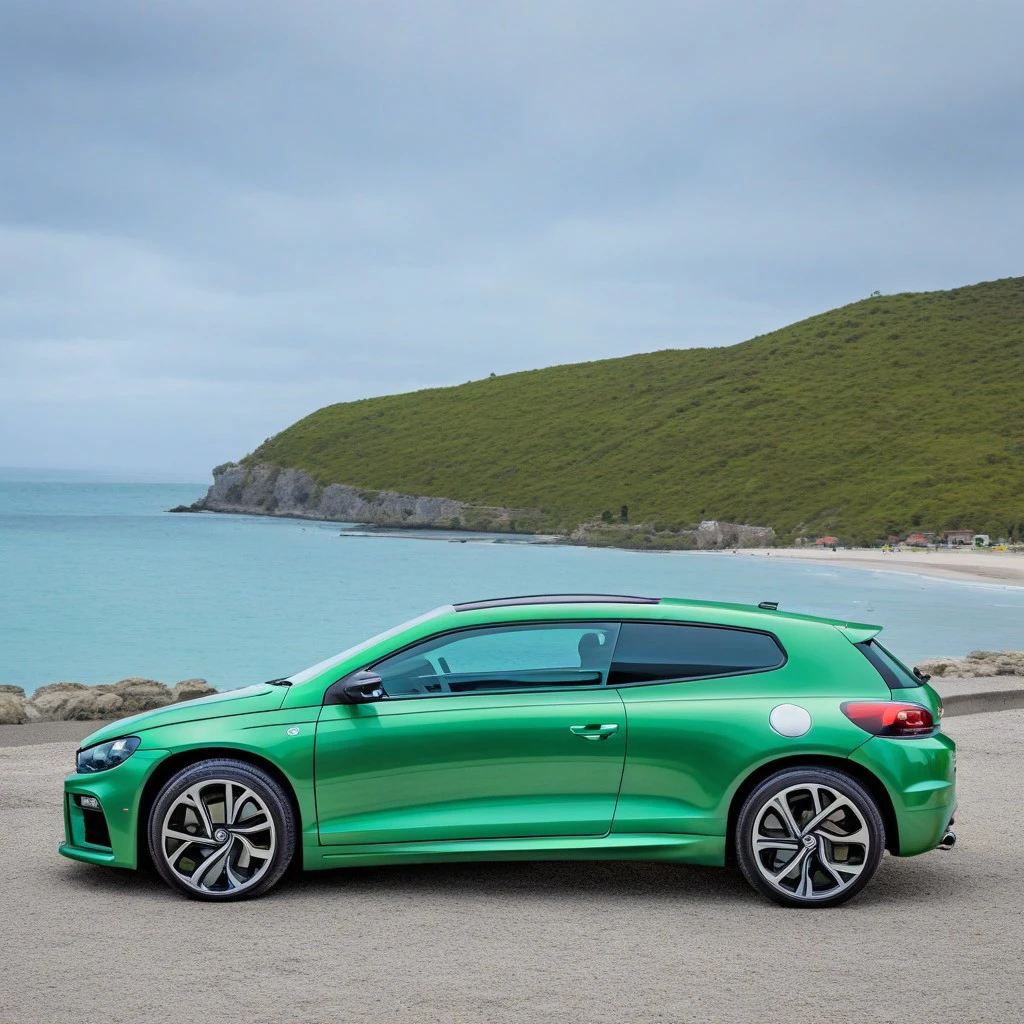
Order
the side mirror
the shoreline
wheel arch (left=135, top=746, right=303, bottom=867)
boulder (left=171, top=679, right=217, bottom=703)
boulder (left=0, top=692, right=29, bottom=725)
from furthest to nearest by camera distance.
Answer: the shoreline, boulder (left=171, top=679, right=217, bottom=703), boulder (left=0, top=692, right=29, bottom=725), wheel arch (left=135, top=746, right=303, bottom=867), the side mirror

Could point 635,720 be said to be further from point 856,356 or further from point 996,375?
point 856,356

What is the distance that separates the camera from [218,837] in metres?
5.94

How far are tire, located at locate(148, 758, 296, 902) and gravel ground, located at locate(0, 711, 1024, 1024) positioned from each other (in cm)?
13

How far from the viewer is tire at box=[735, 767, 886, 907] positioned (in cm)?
583

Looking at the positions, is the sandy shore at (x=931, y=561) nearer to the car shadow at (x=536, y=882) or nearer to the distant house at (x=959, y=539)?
the distant house at (x=959, y=539)

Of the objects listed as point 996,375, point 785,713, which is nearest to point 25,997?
point 785,713

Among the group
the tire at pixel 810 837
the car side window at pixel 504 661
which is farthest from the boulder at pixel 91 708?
the tire at pixel 810 837

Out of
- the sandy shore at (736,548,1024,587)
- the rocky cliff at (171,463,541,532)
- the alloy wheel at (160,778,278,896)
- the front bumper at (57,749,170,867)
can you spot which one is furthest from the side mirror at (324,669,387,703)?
the rocky cliff at (171,463,541,532)

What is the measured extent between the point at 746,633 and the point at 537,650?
1.04 meters

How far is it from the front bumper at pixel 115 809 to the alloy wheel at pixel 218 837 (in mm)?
206

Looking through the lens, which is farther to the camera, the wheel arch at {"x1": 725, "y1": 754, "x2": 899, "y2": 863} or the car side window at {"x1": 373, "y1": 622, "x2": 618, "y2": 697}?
the car side window at {"x1": 373, "y1": 622, "x2": 618, "y2": 697}

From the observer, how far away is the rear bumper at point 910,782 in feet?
19.1

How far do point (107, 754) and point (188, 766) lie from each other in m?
0.44

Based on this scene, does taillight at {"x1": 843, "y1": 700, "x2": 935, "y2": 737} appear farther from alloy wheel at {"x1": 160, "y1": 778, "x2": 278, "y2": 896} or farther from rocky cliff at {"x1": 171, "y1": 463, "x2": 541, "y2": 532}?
rocky cliff at {"x1": 171, "y1": 463, "x2": 541, "y2": 532}
